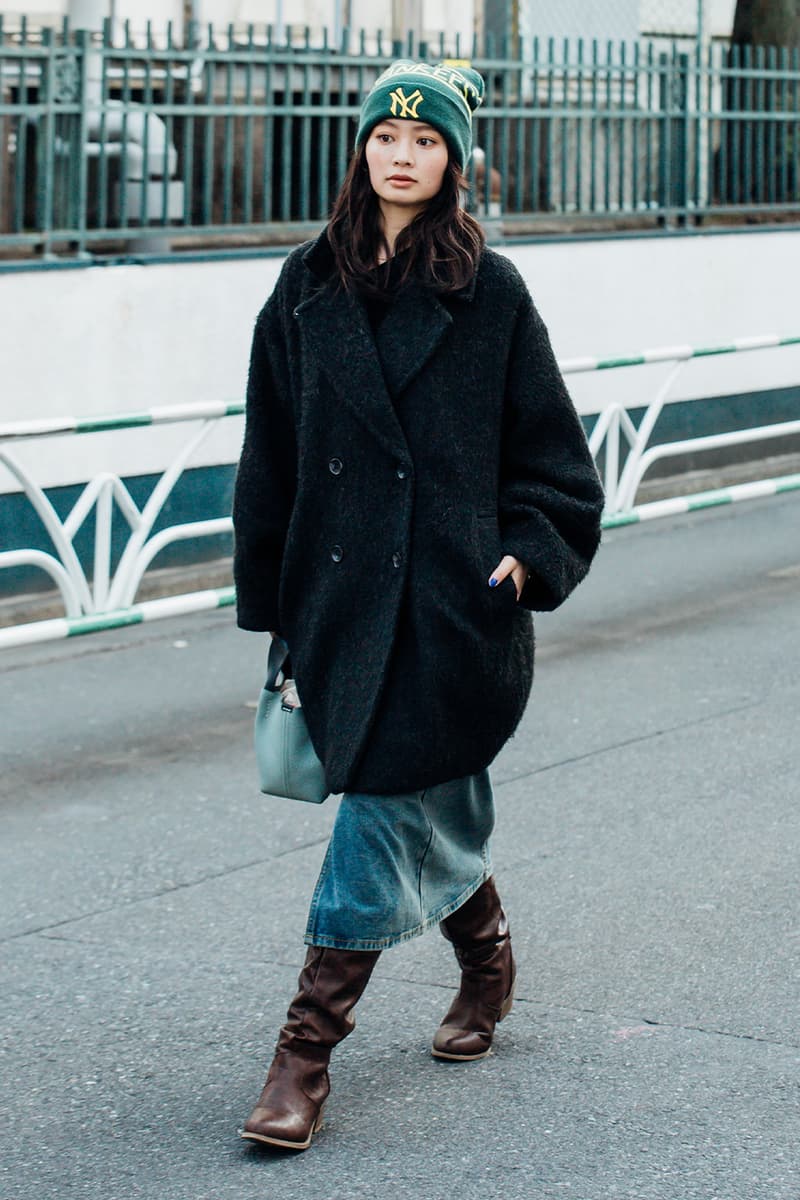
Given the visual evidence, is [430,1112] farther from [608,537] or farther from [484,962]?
[608,537]

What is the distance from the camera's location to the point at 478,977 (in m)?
4.04

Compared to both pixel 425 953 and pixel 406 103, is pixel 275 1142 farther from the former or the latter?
pixel 406 103

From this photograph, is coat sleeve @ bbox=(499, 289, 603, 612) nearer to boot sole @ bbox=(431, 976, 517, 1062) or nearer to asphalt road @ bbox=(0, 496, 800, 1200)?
boot sole @ bbox=(431, 976, 517, 1062)

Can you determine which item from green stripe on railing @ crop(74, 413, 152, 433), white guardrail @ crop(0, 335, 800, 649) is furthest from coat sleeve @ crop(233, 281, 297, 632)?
green stripe on railing @ crop(74, 413, 152, 433)

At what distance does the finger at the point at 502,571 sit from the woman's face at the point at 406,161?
651 mm

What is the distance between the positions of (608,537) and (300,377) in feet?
22.4

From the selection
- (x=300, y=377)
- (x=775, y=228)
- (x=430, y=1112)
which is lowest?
(x=430, y=1112)

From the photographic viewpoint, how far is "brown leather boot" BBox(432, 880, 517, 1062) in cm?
399

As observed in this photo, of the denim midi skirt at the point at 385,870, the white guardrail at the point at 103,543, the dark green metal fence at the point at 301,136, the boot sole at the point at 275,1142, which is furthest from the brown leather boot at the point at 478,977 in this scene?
the dark green metal fence at the point at 301,136

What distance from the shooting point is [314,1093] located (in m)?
3.66

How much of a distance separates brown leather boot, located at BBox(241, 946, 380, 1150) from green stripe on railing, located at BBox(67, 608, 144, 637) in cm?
337

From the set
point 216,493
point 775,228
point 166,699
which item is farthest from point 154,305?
point 775,228

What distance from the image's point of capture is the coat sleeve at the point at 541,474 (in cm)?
368

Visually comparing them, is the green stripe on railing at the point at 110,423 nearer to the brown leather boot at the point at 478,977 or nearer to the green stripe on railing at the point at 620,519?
the green stripe on railing at the point at 620,519
